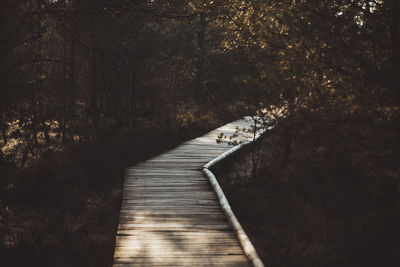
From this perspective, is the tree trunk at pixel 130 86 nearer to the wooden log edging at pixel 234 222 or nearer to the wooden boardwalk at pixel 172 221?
the wooden boardwalk at pixel 172 221

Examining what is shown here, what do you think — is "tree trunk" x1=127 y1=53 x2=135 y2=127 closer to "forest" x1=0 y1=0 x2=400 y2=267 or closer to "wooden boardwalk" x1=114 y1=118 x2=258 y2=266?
"forest" x1=0 y1=0 x2=400 y2=267

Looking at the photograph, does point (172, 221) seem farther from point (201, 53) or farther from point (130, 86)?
point (201, 53)

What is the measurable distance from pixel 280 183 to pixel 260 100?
2200 mm

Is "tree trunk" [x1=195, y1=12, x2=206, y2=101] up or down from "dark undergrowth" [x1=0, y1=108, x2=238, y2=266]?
up

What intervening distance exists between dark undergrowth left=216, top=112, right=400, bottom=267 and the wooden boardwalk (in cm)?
86

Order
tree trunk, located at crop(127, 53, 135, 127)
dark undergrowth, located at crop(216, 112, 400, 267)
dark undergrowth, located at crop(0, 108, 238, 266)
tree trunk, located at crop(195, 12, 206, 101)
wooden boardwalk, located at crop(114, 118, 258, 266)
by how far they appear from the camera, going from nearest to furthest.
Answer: wooden boardwalk, located at crop(114, 118, 258, 266), dark undergrowth, located at crop(216, 112, 400, 267), dark undergrowth, located at crop(0, 108, 238, 266), tree trunk, located at crop(127, 53, 135, 127), tree trunk, located at crop(195, 12, 206, 101)

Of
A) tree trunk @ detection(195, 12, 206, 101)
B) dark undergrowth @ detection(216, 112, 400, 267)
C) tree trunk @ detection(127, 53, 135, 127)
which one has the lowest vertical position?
dark undergrowth @ detection(216, 112, 400, 267)

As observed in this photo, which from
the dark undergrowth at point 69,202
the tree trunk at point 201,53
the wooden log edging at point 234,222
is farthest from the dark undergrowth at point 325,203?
the tree trunk at point 201,53

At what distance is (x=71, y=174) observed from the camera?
8.80m

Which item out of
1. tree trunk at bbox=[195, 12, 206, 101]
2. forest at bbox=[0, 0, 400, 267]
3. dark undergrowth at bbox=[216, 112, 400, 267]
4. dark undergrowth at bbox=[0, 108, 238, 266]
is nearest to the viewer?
forest at bbox=[0, 0, 400, 267]

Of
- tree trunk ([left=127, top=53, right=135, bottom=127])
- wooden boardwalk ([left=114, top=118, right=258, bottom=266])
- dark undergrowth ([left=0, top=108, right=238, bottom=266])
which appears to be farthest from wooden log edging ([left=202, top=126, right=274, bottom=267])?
tree trunk ([left=127, top=53, right=135, bottom=127])

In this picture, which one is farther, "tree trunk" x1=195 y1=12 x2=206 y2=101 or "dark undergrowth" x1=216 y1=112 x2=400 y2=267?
"tree trunk" x1=195 y1=12 x2=206 y2=101

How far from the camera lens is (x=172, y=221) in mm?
5965

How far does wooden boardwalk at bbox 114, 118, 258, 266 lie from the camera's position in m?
4.72
